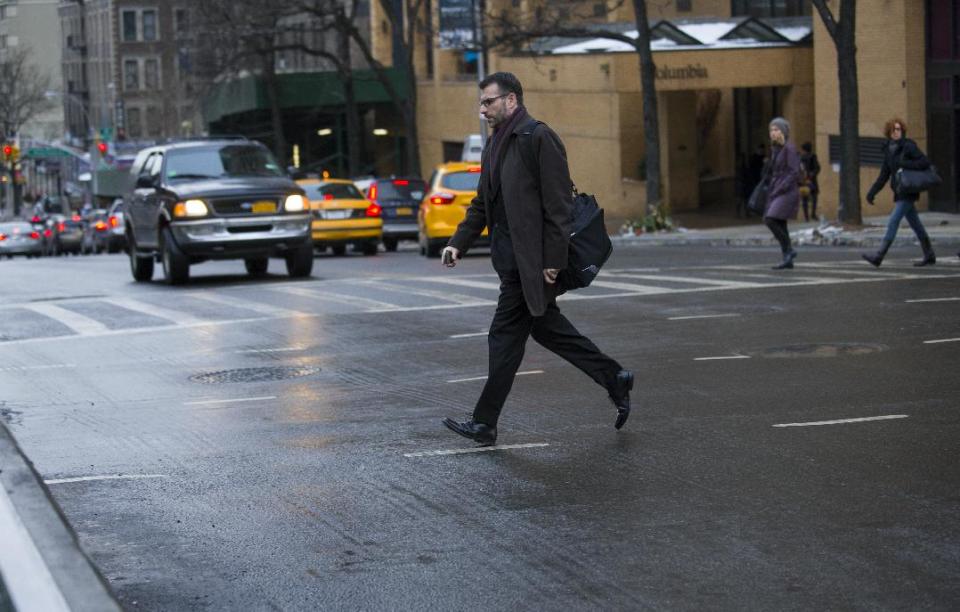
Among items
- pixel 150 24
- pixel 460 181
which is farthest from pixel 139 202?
pixel 150 24

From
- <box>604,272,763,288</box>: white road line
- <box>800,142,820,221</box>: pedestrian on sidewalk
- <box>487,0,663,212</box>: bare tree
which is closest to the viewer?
<box>604,272,763,288</box>: white road line

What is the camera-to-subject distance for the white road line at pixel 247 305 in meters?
17.2

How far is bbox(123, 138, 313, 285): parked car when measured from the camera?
22453 mm

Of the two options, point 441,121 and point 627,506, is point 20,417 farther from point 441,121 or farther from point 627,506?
point 441,121


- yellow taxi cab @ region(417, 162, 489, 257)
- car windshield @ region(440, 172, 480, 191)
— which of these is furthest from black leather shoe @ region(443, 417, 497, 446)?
car windshield @ region(440, 172, 480, 191)

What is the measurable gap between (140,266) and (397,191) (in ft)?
46.8

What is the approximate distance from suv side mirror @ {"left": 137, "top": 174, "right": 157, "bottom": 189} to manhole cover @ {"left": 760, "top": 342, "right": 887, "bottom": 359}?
13.1 m

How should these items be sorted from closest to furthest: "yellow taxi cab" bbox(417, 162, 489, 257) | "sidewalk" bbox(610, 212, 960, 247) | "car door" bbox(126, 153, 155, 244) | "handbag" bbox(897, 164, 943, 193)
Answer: "handbag" bbox(897, 164, 943, 193)
"car door" bbox(126, 153, 155, 244)
"sidewalk" bbox(610, 212, 960, 247)
"yellow taxi cab" bbox(417, 162, 489, 257)

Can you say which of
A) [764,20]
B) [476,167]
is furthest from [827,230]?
[764,20]

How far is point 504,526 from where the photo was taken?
7.00 m

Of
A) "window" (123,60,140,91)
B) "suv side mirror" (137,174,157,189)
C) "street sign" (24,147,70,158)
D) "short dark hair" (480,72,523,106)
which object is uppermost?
"window" (123,60,140,91)

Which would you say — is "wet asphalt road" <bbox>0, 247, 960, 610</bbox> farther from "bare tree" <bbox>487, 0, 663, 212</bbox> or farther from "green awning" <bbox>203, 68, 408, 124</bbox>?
"green awning" <bbox>203, 68, 408, 124</bbox>

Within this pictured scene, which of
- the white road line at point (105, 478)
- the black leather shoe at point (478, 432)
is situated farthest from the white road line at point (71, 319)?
the black leather shoe at point (478, 432)

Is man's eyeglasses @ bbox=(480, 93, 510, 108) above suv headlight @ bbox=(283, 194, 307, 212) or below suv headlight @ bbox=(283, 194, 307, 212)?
above
